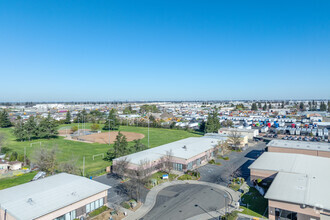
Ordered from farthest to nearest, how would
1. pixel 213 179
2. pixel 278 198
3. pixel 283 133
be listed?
pixel 283 133, pixel 213 179, pixel 278 198

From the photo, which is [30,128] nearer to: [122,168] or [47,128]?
[47,128]

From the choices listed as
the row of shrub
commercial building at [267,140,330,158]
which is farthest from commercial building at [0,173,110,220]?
commercial building at [267,140,330,158]

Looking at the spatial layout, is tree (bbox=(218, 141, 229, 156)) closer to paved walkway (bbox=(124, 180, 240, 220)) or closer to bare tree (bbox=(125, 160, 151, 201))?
paved walkway (bbox=(124, 180, 240, 220))

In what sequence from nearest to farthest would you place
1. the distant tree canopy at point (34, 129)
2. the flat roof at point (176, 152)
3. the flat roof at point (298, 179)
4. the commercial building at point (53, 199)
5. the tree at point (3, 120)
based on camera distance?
the commercial building at point (53, 199) < the flat roof at point (298, 179) < the flat roof at point (176, 152) < the distant tree canopy at point (34, 129) < the tree at point (3, 120)

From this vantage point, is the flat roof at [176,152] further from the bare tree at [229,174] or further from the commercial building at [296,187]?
the commercial building at [296,187]

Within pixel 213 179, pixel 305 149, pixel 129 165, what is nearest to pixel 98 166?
pixel 129 165

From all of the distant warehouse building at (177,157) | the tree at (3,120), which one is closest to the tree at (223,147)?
the distant warehouse building at (177,157)

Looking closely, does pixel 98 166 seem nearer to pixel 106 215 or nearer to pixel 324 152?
pixel 106 215
